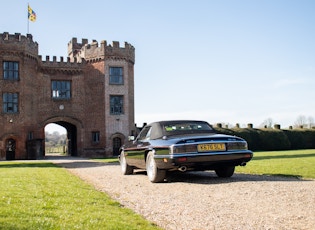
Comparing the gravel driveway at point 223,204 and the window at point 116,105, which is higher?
the window at point 116,105

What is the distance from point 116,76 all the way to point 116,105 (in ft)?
8.37

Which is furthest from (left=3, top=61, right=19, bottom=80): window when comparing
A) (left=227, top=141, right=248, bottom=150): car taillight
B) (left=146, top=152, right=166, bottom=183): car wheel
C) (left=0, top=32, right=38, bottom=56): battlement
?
(left=227, top=141, right=248, bottom=150): car taillight

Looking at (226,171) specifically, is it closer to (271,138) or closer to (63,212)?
(63,212)

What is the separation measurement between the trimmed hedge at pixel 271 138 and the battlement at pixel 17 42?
20881mm

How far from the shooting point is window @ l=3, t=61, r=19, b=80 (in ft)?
91.8

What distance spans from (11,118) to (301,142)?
33.3 metres

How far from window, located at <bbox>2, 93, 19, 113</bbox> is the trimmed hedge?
20.8 metres

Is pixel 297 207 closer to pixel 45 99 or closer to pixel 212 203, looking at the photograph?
pixel 212 203

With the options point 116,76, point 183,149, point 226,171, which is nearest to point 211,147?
point 183,149

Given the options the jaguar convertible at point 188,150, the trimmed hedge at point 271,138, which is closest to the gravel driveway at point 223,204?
the jaguar convertible at point 188,150

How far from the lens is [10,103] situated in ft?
91.7

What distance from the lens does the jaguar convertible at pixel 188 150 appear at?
7.63m

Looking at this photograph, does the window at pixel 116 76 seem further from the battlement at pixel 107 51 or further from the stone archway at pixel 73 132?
the stone archway at pixel 73 132

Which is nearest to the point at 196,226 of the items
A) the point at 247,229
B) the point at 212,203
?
the point at 247,229
